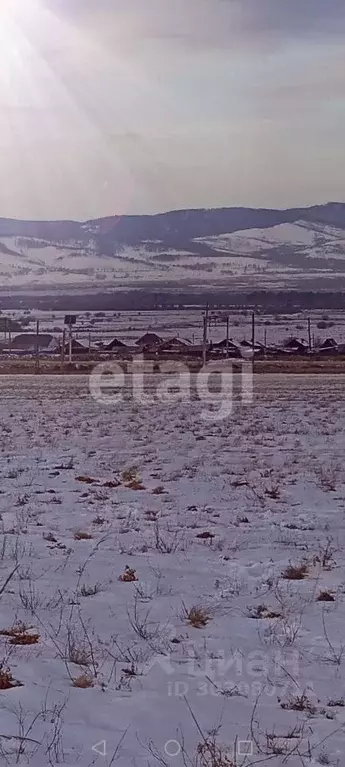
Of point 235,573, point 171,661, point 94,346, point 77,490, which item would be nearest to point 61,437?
point 77,490

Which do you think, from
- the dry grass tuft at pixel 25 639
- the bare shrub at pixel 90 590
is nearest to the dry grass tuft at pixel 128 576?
the bare shrub at pixel 90 590

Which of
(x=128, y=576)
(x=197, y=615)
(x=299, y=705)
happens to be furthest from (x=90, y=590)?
(x=299, y=705)

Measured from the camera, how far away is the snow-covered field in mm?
4664

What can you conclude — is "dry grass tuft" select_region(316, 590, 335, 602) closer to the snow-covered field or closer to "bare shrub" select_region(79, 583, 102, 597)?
the snow-covered field

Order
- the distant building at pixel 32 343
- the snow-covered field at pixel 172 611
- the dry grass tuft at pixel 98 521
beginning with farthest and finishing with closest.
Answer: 1. the distant building at pixel 32 343
2. the dry grass tuft at pixel 98 521
3. the snow-covered field at pixel 172 611

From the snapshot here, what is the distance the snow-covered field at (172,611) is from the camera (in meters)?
4.66

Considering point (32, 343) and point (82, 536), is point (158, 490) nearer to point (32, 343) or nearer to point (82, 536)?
point (82, 536)

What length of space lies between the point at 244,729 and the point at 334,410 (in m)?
17.7

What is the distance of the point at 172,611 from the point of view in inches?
256

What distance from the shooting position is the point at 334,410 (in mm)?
22047

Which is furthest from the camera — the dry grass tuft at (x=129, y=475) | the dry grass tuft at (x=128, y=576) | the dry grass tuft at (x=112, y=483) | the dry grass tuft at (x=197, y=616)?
the dry grass tuft at (x=129, y=475)

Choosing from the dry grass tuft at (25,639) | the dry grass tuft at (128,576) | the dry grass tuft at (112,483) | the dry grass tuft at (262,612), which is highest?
the dry grass tuft at (25,639)

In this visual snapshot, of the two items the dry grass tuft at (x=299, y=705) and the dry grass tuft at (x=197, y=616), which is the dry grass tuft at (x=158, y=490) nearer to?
the dry grass tuft at (x=197, y=616)

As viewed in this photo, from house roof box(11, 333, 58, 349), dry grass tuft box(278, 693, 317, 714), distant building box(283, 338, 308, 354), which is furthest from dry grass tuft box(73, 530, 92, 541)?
house roof box(11, 333, 58, 349)
